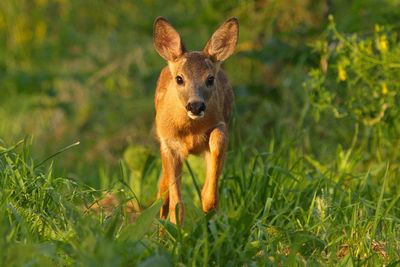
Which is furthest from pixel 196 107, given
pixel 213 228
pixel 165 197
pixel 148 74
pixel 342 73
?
pixel 148 74

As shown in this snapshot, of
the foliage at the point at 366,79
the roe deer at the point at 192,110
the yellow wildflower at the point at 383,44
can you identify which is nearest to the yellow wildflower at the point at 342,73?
the foliage at the point at 366,79

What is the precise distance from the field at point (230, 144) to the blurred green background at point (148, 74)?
0.02m

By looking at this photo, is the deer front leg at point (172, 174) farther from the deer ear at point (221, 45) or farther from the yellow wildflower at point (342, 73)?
the yellow wildflower at point (342, 73)

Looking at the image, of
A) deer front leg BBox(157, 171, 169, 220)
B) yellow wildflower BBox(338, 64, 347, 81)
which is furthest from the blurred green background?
deer front leg BBox(157, 171, 169, 220)

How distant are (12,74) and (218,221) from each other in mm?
6245

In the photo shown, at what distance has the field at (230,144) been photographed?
4898 millimetres

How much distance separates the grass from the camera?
457cm

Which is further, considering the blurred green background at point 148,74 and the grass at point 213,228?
the blurred green background at point 148,74

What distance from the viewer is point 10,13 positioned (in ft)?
39.5

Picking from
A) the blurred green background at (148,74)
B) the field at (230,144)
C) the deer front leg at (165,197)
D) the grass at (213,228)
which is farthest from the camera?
the blurred green background at (148,74)

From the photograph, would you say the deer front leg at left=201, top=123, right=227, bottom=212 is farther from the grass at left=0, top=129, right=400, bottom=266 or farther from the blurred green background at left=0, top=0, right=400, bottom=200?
the blurred green background at left=0, top=0, right=400, bottom=200

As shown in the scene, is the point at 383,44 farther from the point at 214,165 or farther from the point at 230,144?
the point at 214,165

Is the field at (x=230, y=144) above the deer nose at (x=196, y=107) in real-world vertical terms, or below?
below

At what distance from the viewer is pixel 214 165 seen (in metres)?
6.03
